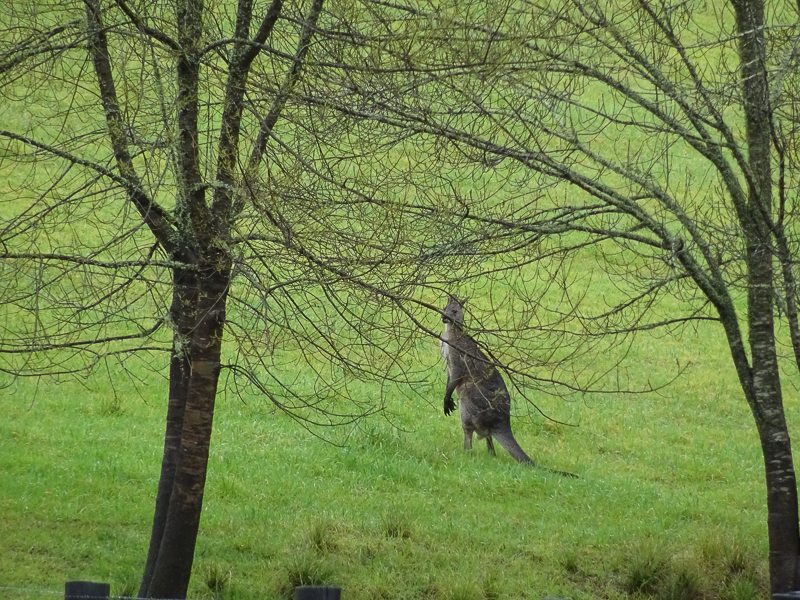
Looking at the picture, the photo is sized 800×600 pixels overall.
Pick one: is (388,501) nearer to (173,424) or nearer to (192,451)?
(173,424)

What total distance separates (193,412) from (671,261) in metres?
3.62

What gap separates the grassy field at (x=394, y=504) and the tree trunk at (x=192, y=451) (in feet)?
3.46

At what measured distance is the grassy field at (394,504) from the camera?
10047 millimetres

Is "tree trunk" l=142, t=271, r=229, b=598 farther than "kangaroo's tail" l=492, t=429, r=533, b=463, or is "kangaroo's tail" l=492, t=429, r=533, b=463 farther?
"kangaroo's tail" l=492, t=429, r=533, b=463

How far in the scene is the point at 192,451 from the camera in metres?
8.31

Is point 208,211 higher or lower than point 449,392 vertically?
higher

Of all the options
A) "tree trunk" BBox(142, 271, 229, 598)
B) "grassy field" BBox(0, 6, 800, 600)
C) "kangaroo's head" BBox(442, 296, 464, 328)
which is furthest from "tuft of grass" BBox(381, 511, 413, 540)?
"tree trunk" BBox(142, 271, 229, 598)

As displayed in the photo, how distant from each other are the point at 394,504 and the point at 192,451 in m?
4.41

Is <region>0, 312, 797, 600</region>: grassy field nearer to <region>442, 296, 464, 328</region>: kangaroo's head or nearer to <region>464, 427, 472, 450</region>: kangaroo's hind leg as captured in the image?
<region>464, 427, 472, 450</region>: kangaroo's hind leg

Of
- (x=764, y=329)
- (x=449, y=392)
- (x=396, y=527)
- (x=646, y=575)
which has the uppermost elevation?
Answer: (x=449, y=392)

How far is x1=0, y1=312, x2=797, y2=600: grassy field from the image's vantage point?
33.0 ft

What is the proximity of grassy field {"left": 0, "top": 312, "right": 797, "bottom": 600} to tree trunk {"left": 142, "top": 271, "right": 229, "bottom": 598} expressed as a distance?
3.46ft

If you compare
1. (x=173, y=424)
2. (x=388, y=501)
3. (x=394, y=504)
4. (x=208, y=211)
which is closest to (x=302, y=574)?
(x=173, y=424)

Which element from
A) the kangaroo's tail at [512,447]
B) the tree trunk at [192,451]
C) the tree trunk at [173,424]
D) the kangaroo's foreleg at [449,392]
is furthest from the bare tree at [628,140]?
the kangaroo's foreleg at [449,392]
